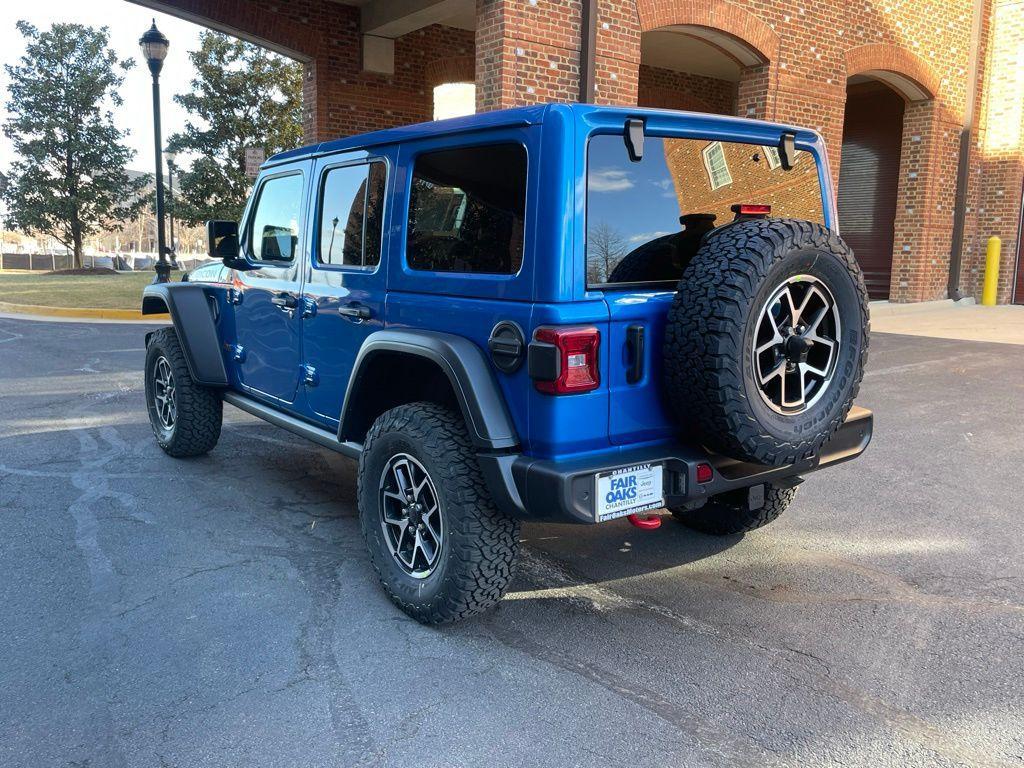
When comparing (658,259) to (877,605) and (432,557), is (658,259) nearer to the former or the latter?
(432,557)

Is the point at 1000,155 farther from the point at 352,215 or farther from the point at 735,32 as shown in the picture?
the point at 352,215

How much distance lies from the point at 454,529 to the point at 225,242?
2705 mm

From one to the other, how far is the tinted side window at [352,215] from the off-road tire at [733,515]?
193 cm

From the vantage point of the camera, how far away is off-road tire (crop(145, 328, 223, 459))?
5.24 metres

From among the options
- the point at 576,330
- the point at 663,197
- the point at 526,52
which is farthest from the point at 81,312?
the point at 576,330

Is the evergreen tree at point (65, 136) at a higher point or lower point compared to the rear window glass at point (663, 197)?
higher

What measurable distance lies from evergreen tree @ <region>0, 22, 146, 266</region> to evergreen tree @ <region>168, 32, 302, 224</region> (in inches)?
365

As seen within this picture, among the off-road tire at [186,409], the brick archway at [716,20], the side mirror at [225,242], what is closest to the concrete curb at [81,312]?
the brick archway at [716,20]

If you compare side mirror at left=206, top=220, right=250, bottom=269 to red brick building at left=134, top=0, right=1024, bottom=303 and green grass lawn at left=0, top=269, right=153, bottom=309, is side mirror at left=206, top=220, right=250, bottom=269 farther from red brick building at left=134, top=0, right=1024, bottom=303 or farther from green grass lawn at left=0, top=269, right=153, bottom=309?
green grass lawn at left=0, top=269, right=153, bottom=309

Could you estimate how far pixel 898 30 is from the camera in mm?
14727

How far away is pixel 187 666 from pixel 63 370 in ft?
23.0

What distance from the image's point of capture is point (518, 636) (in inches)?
125

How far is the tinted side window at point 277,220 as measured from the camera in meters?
4.32

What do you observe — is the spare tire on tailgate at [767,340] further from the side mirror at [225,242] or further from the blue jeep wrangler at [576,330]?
the side mirror at [225,242]
